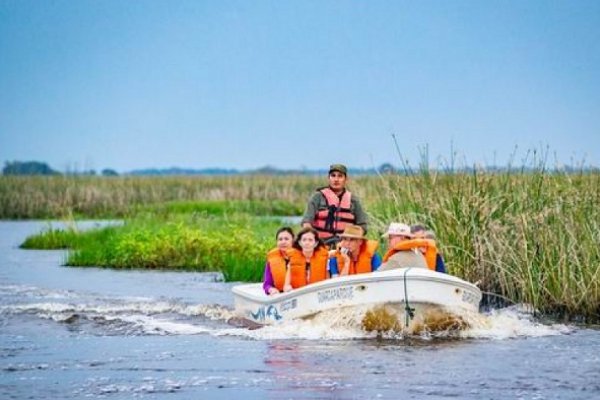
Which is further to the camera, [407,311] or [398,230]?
[398,230]

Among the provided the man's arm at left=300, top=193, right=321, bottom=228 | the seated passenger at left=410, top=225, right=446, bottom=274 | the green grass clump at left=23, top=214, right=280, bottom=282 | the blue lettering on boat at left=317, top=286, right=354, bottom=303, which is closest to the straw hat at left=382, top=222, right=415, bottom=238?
the seated passenger at left=410, top=225, right=446, bottom=274

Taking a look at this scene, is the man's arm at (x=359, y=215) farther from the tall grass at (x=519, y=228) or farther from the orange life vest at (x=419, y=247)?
the tall grass at (x=519, y=228)

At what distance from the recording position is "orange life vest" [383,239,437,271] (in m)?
13.3

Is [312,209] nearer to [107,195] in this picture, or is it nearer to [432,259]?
[432,259]

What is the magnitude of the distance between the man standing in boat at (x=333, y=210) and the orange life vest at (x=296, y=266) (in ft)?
2.19

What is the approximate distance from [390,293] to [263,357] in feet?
4.96

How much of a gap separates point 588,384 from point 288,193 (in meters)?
32.9

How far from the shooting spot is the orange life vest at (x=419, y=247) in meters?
13.3

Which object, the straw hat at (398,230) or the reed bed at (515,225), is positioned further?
the reed bed at (515,225)

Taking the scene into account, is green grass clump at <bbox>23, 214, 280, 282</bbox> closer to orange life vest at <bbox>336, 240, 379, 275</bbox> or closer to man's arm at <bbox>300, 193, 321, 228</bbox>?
man's arm at <bbox>300, 193, 321, 228</bbox>

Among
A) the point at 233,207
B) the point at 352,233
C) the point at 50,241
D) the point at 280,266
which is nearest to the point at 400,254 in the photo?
the point at 352,233

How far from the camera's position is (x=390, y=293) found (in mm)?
12797

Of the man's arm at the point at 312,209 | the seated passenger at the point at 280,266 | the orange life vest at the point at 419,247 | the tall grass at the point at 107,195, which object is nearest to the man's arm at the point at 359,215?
the man's arm at the point at 312,209

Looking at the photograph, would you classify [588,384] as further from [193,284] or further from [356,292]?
[193,284]
